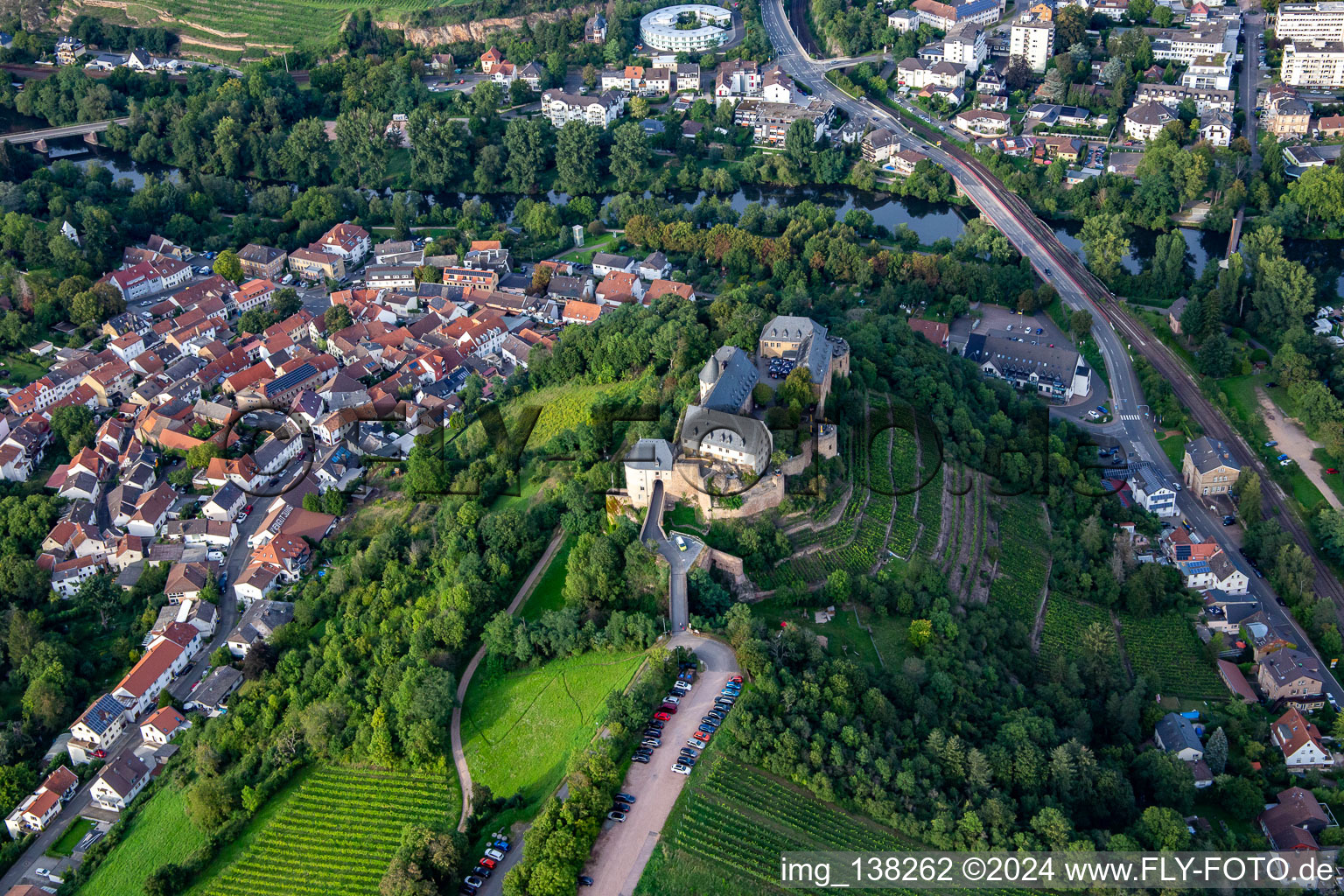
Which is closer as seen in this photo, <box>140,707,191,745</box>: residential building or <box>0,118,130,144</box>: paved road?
<box>140,707,191,745</box>: residential building

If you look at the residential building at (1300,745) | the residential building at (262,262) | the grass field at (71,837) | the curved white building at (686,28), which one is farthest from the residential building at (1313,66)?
the grass field at (71,837)

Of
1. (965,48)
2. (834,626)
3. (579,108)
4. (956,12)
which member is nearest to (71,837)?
(834,626)

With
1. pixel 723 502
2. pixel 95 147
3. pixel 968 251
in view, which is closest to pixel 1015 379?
pixel 968 251

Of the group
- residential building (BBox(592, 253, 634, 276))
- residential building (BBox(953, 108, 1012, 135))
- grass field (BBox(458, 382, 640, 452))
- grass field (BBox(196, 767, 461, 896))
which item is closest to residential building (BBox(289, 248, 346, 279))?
residential building (BBox(592, 253, 634, 276))

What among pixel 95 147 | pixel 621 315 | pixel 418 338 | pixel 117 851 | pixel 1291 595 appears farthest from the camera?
pixel 95 147

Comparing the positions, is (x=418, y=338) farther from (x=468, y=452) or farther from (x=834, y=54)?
(x=834, y=54)

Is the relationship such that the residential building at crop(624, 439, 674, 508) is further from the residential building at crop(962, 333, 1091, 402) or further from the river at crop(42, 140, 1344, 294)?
the river at crop(42, 140, 1344, 294)

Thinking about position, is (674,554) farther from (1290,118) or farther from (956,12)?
(956,12)
